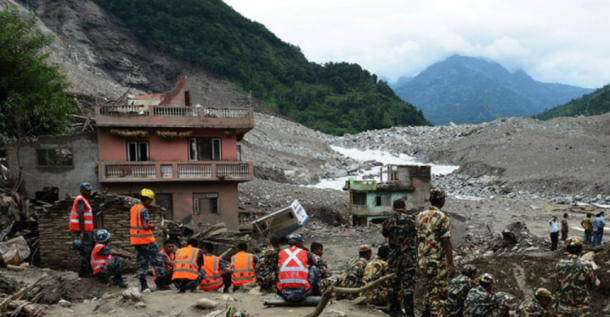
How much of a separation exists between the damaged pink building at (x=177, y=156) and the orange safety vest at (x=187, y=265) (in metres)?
12.6

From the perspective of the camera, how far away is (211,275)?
27.6 ft

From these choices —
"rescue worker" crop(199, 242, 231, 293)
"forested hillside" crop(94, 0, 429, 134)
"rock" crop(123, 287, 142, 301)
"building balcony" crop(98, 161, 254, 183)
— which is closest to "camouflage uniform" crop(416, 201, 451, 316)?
"rescue worker" crop(199, 242, 231, 293)

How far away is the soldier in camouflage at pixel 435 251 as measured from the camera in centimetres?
653

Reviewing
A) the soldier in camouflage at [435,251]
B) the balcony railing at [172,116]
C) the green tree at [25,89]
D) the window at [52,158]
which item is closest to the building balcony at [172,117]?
the balcony railing at [172,116]

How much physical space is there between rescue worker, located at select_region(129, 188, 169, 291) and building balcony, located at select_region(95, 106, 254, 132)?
500 inches

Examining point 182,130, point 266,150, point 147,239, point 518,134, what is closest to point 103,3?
point 266,150

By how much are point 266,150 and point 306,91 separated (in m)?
53.5

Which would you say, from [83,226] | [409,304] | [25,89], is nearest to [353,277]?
[409,304]

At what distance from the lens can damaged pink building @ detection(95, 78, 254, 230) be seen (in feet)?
65.5

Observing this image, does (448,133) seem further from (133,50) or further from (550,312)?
(550,312)

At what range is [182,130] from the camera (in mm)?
20828

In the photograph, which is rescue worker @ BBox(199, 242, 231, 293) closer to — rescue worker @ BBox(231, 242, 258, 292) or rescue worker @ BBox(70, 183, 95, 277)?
rescue worker @ BBox(231, 242, 258, 292)

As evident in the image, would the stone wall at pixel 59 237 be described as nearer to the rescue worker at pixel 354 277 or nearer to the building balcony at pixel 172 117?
the rescue worker at pixel 354 277

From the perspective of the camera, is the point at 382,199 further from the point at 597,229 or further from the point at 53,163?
the point at 53,163
